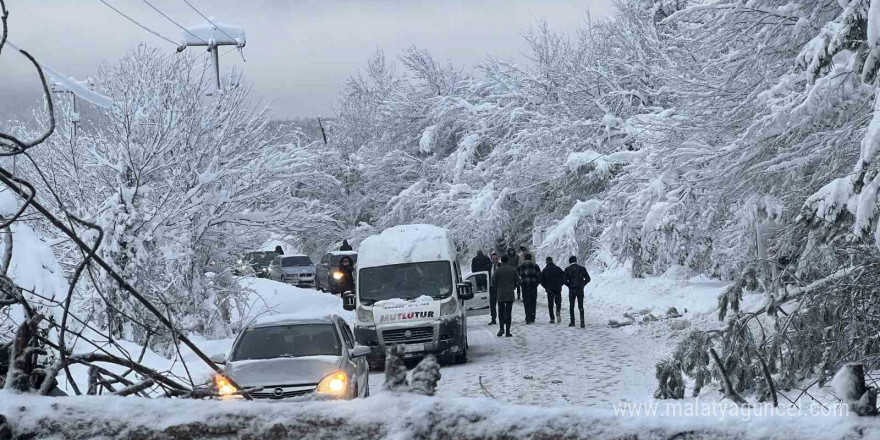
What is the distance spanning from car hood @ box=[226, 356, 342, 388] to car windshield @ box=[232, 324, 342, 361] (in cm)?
32

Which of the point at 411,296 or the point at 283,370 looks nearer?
the point at 283,370

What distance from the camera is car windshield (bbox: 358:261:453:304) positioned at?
16.8 metres

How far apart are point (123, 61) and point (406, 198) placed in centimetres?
2325

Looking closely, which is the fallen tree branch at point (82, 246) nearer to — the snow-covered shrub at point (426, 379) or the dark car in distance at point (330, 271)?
the snow-covered shrub at point (426, 379)

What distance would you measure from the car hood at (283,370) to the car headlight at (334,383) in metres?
0.10

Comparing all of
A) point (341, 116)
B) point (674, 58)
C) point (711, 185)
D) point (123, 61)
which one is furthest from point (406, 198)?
point (711, 185)

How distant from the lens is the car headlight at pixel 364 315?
16.5 meters

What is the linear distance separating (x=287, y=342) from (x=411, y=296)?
19.3 feet

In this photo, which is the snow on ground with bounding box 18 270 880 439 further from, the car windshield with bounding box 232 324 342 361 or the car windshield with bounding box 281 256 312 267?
the car windshield with bounding box 281 256 312 267

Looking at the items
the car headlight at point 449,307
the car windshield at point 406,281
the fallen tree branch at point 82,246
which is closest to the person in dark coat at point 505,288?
the car windshield at point 406,281

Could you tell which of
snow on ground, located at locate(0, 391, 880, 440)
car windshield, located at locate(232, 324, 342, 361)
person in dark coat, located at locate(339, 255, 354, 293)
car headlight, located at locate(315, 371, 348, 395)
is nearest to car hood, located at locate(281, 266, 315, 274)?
person in dark coat, located at locate(339, 255, 354, 293)

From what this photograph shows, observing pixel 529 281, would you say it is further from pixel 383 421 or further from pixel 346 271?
pixel 383 421

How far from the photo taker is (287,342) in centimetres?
1105

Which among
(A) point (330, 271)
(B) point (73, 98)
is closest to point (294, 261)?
(A) point (330, 271)
